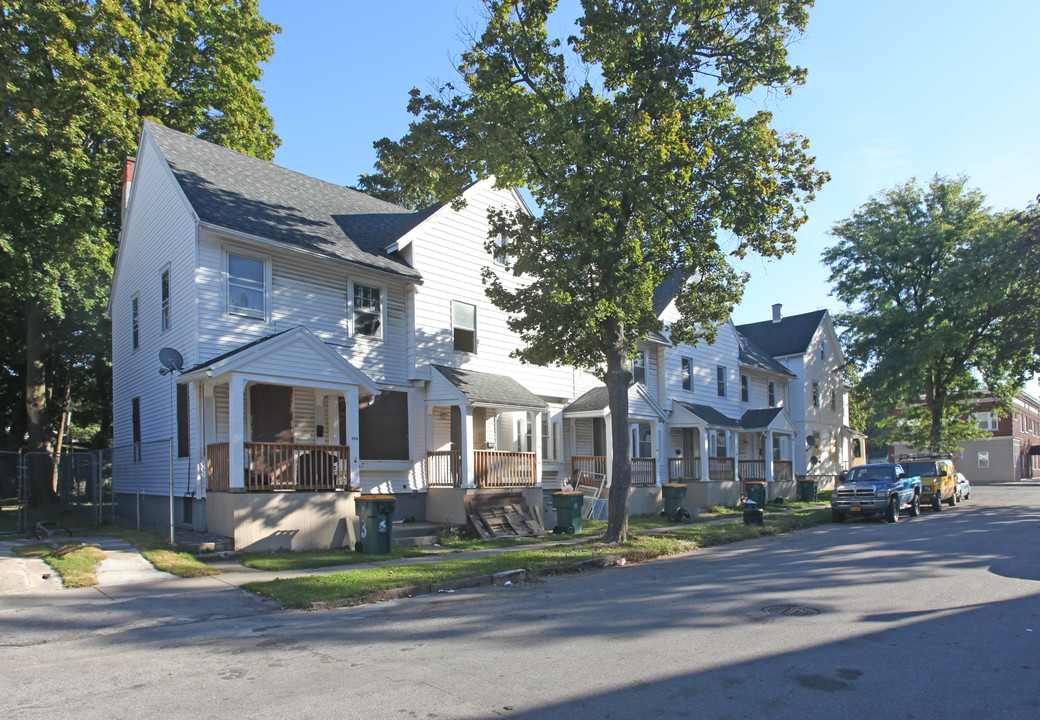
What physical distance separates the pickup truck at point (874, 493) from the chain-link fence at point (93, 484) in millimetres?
19456

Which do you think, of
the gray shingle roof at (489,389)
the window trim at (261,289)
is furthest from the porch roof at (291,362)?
the gray shingle roof at (489,389)

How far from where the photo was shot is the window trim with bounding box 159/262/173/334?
17247 mm

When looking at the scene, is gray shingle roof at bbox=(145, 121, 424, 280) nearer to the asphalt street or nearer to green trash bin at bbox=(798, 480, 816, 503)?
the asphalt street

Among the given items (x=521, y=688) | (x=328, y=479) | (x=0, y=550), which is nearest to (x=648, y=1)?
(x=328, y=479)

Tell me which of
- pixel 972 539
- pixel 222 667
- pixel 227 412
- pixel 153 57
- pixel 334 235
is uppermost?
pixel 153 57

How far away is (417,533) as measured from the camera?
17.2 metres

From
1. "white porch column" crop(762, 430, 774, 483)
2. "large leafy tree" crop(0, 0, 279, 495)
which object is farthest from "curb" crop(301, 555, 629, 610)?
"large leafy tree" crop(0, 0, 279, 495)

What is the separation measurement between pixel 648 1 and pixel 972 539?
46.3 feet

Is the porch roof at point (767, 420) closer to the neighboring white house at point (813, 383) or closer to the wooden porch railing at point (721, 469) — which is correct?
the wooden porch railing at point (721, 469)

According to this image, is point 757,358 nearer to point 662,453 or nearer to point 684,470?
point 684,470

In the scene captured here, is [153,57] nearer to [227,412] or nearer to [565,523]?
[227,412]

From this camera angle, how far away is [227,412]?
53.3 feet

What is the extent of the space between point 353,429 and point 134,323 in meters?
8.53

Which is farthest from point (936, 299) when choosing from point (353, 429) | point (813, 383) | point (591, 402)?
point (353, 429)
